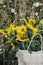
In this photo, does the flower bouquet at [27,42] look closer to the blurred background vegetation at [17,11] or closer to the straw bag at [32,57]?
the straw bag at [32,57]

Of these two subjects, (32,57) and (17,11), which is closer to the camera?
(32,57)

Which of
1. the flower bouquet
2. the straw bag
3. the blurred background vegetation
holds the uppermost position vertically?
the blurred background vegetation

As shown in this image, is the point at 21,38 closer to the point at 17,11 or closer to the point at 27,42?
the point at 27,42

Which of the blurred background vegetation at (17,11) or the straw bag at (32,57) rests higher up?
the blurred background vegetation at (17,11)

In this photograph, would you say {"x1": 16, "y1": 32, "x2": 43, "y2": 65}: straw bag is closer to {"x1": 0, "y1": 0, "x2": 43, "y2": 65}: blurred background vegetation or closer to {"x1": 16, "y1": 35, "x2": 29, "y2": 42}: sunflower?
{"x1": 16, "y1": 35, "x2": 29, "y2": 42}: sunflower

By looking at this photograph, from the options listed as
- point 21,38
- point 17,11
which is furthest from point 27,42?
point 17,11

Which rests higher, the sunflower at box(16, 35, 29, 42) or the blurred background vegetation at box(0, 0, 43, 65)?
the blurred background vegetation at box(0, 0, 43, 65)

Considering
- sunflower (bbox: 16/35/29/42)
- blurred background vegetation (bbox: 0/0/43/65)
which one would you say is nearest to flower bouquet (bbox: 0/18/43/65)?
sunflower (bbox: 16/35/29/42)

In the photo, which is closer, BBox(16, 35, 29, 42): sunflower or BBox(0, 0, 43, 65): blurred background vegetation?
BBox(16, 35, 29, 42): sunflower

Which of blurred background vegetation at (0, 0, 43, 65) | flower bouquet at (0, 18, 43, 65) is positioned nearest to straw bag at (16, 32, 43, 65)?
flower bouquet at (0, 18, 43, 65)

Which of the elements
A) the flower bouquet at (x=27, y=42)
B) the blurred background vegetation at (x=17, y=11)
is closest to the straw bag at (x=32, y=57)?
the flower bouquet at (x=27, y=42)

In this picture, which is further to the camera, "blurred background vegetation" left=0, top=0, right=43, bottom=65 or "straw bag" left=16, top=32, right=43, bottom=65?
"blurred background vegetation" left=0, top=0, right=43, bottom=65

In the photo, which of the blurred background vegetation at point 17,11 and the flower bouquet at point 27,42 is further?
the blurred background vegetation at point 17,11

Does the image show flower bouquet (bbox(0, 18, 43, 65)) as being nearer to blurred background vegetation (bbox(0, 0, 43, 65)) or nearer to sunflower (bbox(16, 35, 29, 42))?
sunflower (bbox(16, 35, 29, 42))
